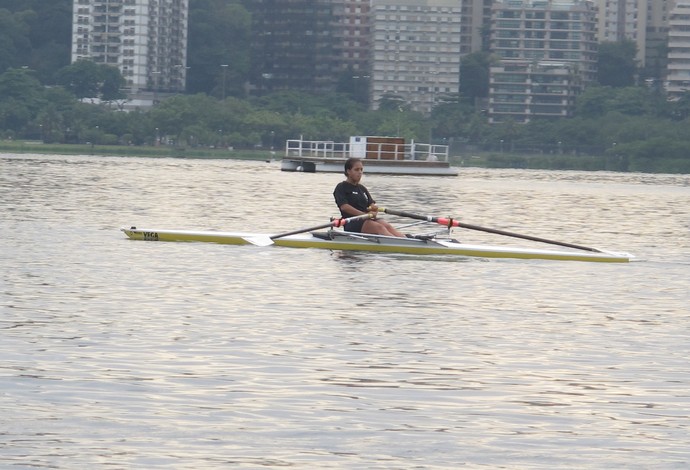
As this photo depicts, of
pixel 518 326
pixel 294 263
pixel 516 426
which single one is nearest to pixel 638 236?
pixel 294 263

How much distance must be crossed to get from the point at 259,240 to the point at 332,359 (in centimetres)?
1385

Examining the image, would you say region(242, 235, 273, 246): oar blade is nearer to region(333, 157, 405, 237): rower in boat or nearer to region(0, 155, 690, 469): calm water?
region(0, 155, 690, 469): calm water

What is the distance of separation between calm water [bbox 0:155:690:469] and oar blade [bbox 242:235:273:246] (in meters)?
0.29

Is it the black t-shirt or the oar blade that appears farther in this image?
the oar blade

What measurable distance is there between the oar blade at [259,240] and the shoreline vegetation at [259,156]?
143 meters

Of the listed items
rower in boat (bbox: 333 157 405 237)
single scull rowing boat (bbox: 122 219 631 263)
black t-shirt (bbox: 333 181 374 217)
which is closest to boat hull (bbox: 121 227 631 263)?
single scull rowing boat (bbox: 122 219 631 263)

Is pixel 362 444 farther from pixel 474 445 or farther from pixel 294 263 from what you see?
pixel 294 263

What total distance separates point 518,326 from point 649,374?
3910mm

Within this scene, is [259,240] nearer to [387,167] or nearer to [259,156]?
[387,167]

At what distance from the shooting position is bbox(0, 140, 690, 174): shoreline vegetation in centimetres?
17900

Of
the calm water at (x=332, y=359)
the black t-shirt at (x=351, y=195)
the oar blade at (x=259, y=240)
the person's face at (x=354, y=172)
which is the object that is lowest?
the calm water at (x=332, y=359)

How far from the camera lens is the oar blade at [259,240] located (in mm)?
29359

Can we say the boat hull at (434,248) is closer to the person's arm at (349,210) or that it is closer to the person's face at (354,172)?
the person's arm at (349,210)

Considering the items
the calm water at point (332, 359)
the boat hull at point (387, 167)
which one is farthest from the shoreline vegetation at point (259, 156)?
the calm water at point (332, 359)
